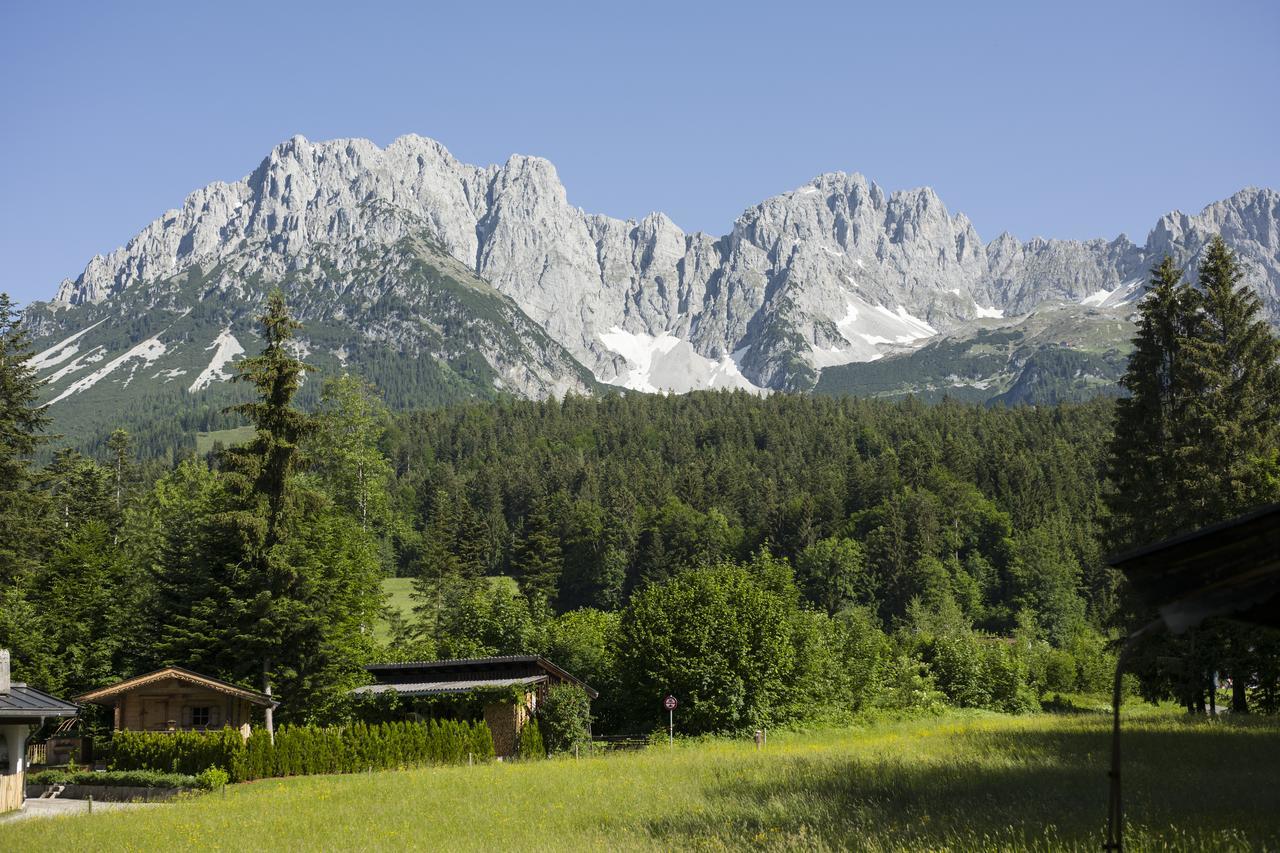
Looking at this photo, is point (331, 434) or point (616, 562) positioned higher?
point (331, 434)

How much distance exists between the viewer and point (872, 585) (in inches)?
4828

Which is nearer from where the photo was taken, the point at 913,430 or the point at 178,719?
the point at 178,719

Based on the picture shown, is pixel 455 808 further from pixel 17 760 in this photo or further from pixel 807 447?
pixel 807 447

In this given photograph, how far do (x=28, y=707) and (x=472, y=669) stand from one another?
2018 centimetres

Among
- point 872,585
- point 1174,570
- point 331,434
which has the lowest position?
point 872,585

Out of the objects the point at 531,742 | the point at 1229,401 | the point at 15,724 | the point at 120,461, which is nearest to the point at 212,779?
the point at 15,724

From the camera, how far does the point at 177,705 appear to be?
1533 inches

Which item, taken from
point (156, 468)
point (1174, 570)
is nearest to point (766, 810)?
point (1174, 570)

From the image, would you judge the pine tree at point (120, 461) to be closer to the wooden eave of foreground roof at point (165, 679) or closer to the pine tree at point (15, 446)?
the pine tree at point (15, 446)

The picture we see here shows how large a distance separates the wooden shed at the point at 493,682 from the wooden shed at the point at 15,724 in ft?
50.9

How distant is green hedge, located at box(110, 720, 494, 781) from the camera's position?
35.9 m

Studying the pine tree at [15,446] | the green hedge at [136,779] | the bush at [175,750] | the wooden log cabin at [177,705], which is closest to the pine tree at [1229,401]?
the bush at [175,750]

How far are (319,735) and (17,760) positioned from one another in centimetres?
975

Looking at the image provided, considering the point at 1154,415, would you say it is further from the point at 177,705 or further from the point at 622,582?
the point at 622,582
